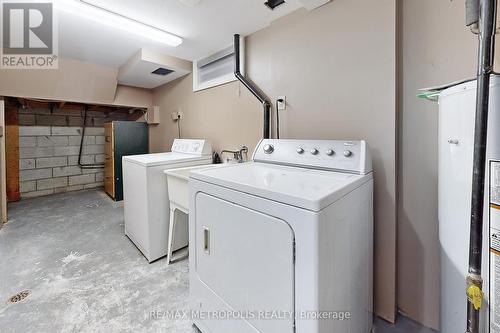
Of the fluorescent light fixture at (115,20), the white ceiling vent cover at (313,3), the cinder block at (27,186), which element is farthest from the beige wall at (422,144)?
the cinder block at (27,186)

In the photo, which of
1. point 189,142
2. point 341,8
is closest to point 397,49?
point 341,8

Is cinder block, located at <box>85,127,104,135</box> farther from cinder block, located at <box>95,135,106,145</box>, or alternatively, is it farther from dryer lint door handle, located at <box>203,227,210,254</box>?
dryer lint door handle, located at <box>203,227,210,254</box>

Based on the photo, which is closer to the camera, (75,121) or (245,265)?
A: (245,265)

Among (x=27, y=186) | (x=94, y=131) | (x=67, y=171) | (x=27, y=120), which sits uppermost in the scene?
(x=27, y=120)

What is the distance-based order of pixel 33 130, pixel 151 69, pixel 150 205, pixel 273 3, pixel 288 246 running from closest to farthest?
pixel 288 246
pixel 273 3
pixel 150 205
pixel 151 69
pixel 33 130

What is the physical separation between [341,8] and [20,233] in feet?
13.5

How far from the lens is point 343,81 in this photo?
5.23 ft

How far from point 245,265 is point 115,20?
234 centimetres

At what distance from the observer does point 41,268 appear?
2020mm

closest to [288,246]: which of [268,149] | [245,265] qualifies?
[245,265]

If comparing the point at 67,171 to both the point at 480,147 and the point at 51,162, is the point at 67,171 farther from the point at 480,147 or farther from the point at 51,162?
the point at 480,147

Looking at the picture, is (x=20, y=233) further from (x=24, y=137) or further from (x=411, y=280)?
(x=411, y=280)

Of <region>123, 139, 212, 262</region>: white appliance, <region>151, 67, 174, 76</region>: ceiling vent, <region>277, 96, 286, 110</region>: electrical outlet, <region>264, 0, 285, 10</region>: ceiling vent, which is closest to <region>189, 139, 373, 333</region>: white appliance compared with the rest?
<region>277, 96, 286, 110</region>: electrical outlet

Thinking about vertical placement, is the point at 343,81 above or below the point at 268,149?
above
